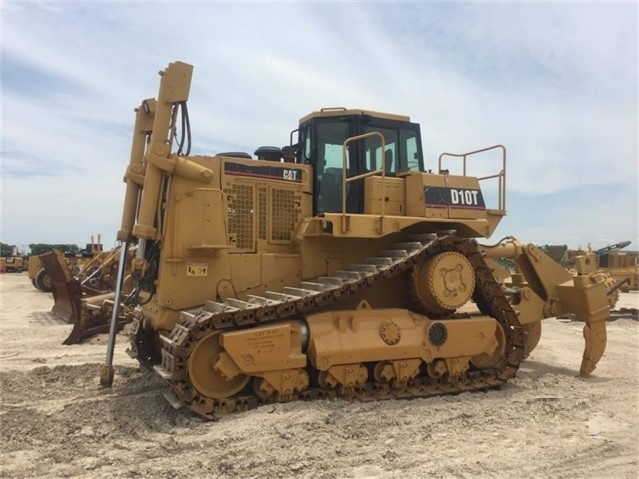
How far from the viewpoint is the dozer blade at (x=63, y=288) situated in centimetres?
1297

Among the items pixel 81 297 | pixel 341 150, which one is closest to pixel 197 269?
pixel 341 150

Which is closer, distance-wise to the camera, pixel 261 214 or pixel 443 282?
pixel 443 282

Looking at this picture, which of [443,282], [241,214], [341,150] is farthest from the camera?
[341,150]

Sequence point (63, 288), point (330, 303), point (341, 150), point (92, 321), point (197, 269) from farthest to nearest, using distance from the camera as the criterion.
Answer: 1. point (63, 288)
2. point (92, 321)
3. point (341, 150)
4. point (197, 269)
5. point (330, 303)

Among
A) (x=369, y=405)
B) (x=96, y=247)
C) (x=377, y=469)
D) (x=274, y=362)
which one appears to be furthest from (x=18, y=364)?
(x=96, y=247)

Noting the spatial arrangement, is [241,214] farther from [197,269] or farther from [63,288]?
[63,288]

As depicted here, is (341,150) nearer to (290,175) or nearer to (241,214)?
(290,175)

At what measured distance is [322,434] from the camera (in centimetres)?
534

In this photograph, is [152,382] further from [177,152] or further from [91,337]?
[91,337]

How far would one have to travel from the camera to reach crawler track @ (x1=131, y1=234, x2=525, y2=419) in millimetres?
5930

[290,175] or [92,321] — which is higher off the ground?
[290,175]

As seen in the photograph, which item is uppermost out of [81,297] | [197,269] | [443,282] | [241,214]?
[241,214]

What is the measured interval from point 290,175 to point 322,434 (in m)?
3.65

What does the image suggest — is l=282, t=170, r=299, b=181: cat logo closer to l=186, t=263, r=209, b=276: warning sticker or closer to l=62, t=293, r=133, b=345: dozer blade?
l=186, t=263, r=209, b=276: warning sticker
